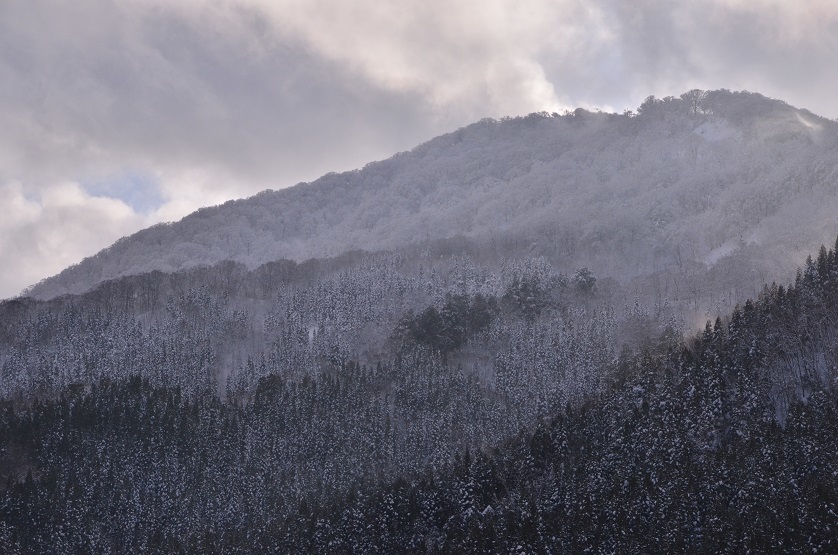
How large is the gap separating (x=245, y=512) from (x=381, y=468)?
85.4ft

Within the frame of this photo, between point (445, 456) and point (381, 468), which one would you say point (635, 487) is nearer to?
point (445, 456)

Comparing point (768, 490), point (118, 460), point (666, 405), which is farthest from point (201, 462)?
point (768, 490)

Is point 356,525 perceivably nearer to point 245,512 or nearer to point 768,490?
point 245,512

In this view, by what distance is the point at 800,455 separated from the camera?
125562 millimetres

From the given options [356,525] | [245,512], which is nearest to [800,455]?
[356,525]

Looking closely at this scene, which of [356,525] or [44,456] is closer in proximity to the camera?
[356,525]

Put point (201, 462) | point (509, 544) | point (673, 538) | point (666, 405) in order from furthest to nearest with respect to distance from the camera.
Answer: point (201, 462)
point (666, 405)
point (509, 544)
point (673, 538)

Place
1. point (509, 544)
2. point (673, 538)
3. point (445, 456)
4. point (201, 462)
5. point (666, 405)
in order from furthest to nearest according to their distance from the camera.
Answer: point (201, 462), point (445, 456), point (666, 405), point (509, 544), point (673, 538)

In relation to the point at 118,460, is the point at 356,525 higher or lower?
lower

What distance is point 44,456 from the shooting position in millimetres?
198375

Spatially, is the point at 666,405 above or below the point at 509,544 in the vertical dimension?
above

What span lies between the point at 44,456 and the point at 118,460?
1498 centimetres

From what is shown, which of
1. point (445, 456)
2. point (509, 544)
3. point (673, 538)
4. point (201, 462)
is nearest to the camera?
point (673, 538)

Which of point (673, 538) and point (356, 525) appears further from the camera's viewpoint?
point (356, 525)
